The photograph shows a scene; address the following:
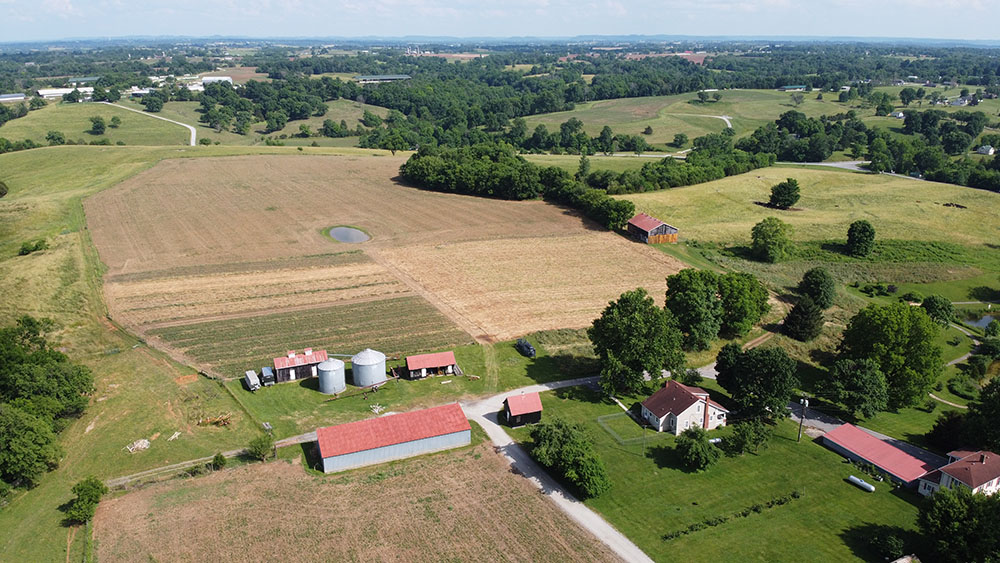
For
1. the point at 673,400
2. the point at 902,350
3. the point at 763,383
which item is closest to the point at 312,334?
the point at 673,400

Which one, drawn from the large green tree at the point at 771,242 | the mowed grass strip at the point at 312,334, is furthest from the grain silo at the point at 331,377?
the large green tree at the point at 771,242

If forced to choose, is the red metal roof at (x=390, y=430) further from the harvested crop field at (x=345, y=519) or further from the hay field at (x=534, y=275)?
the hay field at (x=534, y=275)

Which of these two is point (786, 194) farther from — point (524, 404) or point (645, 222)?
point (524, 404)

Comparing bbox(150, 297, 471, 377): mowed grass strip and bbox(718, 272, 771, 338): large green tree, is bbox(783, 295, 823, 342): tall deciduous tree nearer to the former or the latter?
bbox(718, 272, 771, 338): large green tree

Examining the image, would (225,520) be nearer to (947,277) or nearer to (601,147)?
(947,277)

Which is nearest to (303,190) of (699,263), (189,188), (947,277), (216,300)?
(189,188)

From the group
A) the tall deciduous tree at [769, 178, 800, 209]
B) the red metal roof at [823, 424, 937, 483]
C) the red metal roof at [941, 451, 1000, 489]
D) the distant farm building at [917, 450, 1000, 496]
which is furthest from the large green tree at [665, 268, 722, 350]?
the tall deciduous tree at [769, 178, 800, 209]
